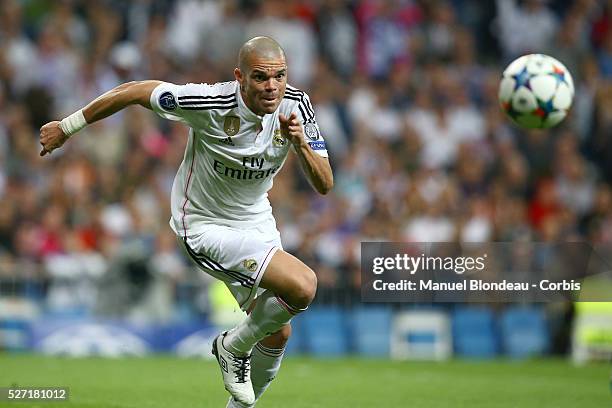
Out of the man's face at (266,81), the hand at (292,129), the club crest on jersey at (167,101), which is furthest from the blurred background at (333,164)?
A: the hand at (292,129)

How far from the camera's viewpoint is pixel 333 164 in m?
19.3

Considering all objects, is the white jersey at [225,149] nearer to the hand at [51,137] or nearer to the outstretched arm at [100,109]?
the outstretched arm at [100,109]

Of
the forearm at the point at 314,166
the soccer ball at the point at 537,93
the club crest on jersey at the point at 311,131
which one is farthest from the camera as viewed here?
the soccer ball at the point at 537,93

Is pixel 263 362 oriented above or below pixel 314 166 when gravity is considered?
below

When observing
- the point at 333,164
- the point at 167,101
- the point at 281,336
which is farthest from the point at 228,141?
the point at 333,164

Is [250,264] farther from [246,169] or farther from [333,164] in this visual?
[333,164]

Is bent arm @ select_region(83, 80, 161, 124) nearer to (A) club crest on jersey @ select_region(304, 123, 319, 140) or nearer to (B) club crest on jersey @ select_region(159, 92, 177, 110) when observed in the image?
(B) club crest on jersey @ select_region(159, 92, 177, 110)

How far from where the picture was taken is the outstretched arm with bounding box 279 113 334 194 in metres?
7.80

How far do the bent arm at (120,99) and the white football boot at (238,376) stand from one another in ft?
6.00

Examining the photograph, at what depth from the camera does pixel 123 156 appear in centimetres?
1895

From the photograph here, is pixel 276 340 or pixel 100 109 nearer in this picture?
pixel 100 109

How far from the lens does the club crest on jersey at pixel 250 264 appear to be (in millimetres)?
8281

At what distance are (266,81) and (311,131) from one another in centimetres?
46

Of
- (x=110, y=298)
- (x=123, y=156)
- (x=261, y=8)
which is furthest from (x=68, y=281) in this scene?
(x=261, y=8)
